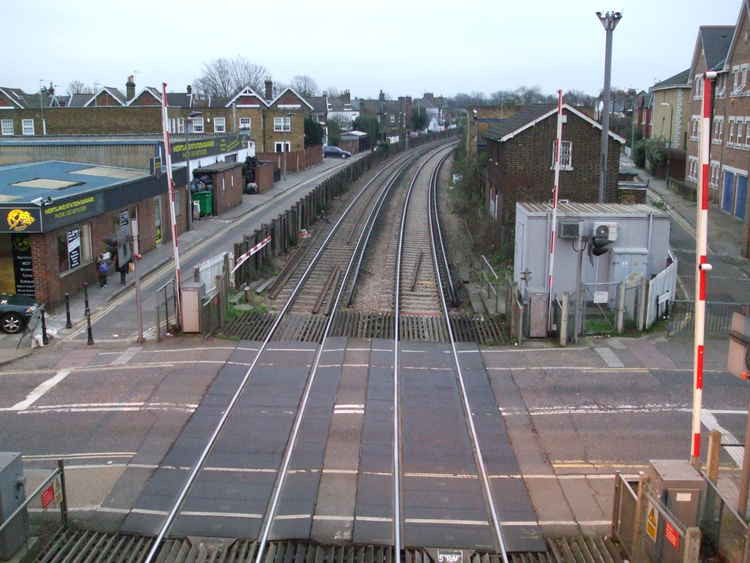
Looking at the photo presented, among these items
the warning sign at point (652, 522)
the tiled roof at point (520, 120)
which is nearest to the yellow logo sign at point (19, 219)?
the warning sign at point (652, 522)

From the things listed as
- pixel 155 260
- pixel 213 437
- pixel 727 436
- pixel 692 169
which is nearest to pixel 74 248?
pixel 155 260

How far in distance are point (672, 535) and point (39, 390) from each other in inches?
433

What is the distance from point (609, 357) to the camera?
15977mm

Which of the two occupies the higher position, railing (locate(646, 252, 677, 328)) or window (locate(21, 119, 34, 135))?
window (locate(21, 119, 34, 135))

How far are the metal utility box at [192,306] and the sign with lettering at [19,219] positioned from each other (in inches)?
198

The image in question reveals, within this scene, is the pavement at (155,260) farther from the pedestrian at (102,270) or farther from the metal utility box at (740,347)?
the metal utility box at (740,347)

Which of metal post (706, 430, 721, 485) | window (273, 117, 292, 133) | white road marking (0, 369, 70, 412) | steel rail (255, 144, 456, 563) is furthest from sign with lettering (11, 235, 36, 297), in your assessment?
window (273, 117, 292, 133)

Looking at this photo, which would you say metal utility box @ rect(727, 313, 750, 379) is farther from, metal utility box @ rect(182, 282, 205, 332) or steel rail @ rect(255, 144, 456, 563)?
metal utility box @ rect(182, 282, 205, 332)

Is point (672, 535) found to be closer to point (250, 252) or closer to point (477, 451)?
point (477, 451)

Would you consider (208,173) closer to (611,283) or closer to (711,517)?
(611,283)

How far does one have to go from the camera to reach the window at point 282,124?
68375mm

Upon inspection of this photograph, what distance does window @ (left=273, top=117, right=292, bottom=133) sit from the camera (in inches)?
2692

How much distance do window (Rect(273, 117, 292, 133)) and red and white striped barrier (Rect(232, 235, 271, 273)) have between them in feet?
146

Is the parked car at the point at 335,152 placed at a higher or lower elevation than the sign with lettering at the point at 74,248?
higher
